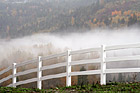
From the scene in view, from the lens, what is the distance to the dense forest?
19531 mm

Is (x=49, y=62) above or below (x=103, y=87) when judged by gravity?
above

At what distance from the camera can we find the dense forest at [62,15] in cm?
1953

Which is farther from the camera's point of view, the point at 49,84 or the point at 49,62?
the point at 49,62

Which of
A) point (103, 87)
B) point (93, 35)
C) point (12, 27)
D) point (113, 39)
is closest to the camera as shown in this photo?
point (103, 87)

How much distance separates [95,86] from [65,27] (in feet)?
49.6

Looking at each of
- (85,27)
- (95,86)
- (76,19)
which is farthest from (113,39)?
(95,86)

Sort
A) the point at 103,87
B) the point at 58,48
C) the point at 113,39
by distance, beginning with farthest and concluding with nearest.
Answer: the point at 58,48 < the point at 113,39 < the point at 103,87

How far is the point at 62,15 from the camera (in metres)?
23.2

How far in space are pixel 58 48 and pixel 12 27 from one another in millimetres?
5463

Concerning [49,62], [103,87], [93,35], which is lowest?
[103,87]

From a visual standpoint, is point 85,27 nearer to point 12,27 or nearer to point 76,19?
point 76,19

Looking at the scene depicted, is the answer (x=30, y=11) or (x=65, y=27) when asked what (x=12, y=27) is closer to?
(x=30, y=11)

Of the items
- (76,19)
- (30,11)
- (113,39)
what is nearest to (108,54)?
(113,39)

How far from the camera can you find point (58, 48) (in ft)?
71.2
